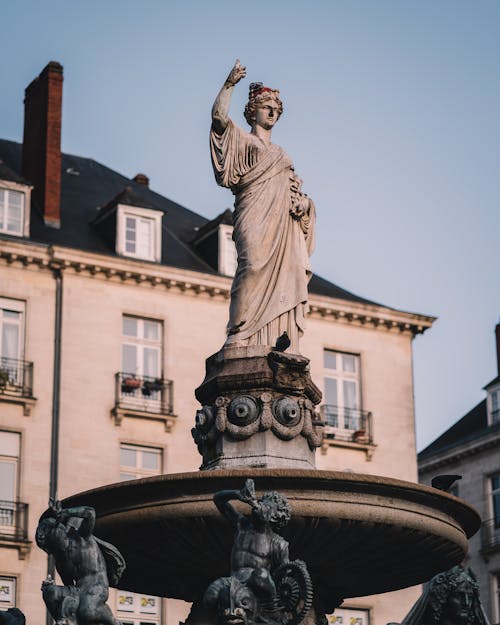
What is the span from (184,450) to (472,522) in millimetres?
26018

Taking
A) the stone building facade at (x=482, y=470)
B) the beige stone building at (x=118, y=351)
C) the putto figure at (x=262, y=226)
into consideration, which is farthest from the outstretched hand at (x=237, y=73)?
the stone building facade at (x=482, y=470)

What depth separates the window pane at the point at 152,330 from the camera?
42906mm

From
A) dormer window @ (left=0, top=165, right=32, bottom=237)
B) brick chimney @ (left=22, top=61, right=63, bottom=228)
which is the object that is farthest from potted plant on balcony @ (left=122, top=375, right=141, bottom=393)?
brick chimney @ (left=22, top=61, right=63, bottom=228)

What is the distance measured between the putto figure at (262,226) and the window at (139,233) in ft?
84.7

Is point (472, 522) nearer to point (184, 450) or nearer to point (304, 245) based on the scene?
point (304, 245)

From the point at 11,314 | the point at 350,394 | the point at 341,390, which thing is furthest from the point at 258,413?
the point at 350,394

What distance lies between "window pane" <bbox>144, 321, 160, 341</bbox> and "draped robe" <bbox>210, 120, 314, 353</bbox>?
993 inches

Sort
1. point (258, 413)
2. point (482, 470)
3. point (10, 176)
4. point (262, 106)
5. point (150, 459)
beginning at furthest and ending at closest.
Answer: point (482, 470) < point (10, 176) < point (150, 459) < point (262, 106) < point (258, 413)

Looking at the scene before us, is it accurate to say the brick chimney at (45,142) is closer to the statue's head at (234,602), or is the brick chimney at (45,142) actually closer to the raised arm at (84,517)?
the raised arm at (84,517)

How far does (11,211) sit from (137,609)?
35.6ft

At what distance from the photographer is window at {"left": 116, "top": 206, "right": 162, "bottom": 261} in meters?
43.8

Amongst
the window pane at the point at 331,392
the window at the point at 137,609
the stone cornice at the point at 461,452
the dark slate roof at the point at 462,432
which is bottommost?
the window at the point at 137,609

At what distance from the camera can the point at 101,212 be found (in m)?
44.6

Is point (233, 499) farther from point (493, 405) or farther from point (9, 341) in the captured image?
point (493, 405)
